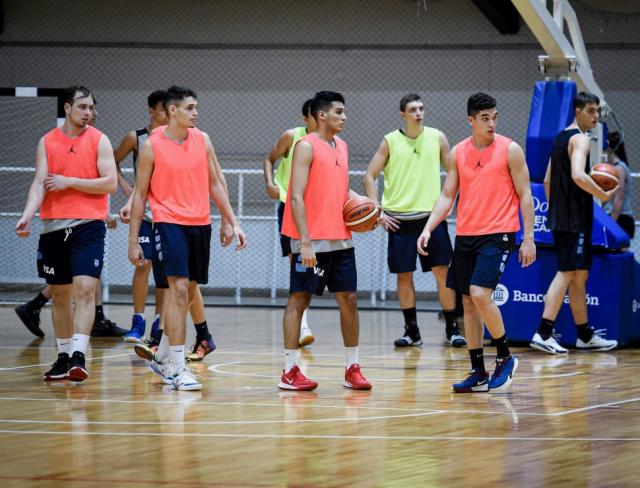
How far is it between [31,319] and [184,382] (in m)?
3.51

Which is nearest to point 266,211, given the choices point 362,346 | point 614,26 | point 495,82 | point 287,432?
point 495,82

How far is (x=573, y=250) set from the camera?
8.92 metres

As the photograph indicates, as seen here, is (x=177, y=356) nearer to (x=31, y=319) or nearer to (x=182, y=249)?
(x=182, y=249)

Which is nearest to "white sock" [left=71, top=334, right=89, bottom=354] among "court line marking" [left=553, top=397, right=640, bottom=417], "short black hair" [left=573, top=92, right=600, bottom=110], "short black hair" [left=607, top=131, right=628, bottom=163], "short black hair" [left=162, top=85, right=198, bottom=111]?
"short black hair" [left=162, top=85, right=198, bottom=111]

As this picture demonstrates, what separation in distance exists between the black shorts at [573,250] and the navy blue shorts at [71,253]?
12.2 ft

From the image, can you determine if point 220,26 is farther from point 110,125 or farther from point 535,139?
point 535,139

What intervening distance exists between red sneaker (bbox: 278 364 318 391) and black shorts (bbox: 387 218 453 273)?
268cm

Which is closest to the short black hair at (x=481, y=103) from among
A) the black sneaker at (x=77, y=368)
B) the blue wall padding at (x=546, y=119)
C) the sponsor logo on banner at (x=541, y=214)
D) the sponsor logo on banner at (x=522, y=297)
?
the sponsor logo on banner at (x=541, y=214)

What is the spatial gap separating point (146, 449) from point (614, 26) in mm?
12021

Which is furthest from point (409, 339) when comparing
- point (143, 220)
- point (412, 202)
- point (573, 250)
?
point (143, 220)

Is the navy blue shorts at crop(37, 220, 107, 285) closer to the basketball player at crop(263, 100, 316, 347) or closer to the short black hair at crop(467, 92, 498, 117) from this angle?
the basketball player at crop(263, 100, 316, 347)

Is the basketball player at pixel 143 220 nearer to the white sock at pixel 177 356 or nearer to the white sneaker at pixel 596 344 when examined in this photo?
the white sock at pixel 177 356

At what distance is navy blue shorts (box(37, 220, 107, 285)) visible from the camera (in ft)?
23.0

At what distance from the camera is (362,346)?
9.54 m
